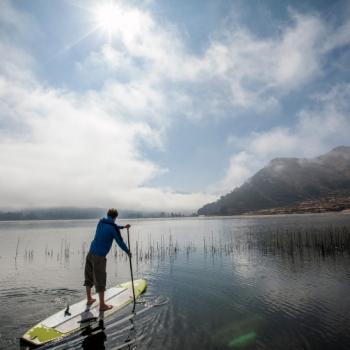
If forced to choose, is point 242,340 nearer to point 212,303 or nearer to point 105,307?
point 212,303

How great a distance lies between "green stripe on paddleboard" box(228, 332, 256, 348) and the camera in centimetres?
881

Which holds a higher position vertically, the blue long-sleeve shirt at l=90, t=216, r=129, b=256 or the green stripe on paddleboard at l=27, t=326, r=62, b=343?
the blue long-sleeve shirt at l=90, t=216, r=129, b=256

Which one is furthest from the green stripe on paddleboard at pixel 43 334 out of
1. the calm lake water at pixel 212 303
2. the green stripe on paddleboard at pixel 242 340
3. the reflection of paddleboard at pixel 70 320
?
the green stripe on paddleboard at pixel 242 340

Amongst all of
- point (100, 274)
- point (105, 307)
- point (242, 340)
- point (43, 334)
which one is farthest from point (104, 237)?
point (242, 340)

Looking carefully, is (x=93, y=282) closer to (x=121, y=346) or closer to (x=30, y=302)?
(x=121, y=346)

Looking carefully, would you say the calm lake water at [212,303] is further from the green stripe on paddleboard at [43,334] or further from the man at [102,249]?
the man at [102,249]

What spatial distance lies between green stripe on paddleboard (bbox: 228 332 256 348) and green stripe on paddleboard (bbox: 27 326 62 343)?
5918 mm

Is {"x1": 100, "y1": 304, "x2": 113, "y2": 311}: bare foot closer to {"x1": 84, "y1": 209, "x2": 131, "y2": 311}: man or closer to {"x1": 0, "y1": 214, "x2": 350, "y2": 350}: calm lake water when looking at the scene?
{"x1": 84, "y1": 209, "x2": 131, "y2": 311}: man

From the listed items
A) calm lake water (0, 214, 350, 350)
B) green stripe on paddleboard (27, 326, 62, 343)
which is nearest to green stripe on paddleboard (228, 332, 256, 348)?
calm lake water (0, 214, 350, 350)

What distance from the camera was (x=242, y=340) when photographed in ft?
30.0

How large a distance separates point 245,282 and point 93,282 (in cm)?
1076

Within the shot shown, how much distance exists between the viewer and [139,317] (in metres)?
10.9

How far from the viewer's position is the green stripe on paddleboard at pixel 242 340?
8.81 meters

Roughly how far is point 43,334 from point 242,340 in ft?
22.5
